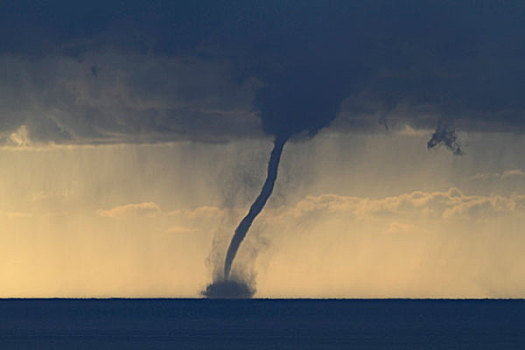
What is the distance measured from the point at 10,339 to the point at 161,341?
65.2 ft

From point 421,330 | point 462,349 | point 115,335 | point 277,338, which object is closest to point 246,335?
point 277,338

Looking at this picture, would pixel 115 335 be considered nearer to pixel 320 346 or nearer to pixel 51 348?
pixel 51 348

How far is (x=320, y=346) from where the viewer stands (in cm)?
9581

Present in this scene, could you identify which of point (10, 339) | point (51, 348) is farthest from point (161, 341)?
point (10, 339)

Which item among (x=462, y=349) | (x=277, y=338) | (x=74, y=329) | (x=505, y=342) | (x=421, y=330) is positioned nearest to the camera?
(x=462, y=349)

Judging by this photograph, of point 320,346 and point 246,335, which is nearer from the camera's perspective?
point 320,346

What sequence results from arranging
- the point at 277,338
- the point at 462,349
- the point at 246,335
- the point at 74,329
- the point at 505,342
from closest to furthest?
the point at 462,349 < the point at 505,342 < the point at 277,338 < the point at 246,335 < the point at 74,329

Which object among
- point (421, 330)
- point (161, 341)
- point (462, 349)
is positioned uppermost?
point (421, 330)

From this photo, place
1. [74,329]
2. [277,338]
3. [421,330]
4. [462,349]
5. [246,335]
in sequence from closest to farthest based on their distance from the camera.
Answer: [462,349] → [277,338] → [246,335] → [421,330] → [74,329]

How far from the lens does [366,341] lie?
4126 inches

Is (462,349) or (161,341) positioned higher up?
(161,341)

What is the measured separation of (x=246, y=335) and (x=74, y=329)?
108 feet

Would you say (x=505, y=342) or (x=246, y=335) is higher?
(x=246, y=335)

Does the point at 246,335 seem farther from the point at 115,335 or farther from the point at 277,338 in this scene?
the point at 115,335
